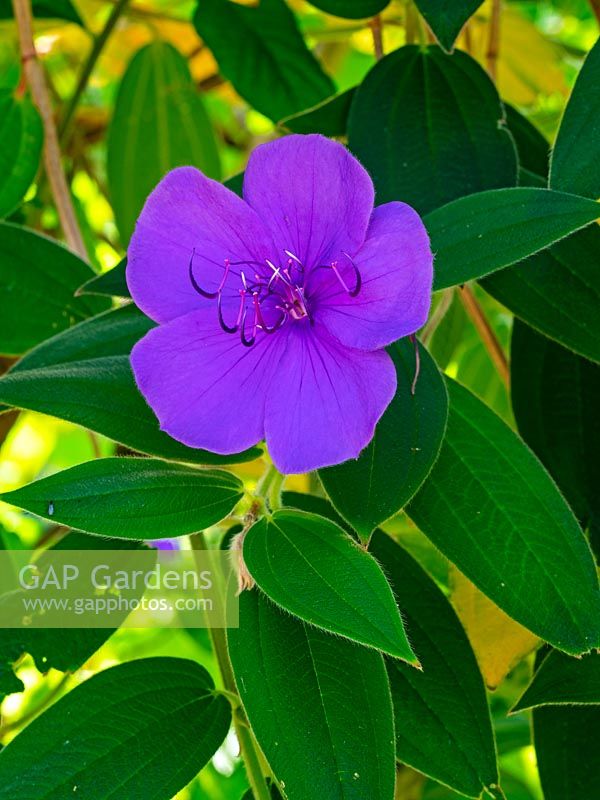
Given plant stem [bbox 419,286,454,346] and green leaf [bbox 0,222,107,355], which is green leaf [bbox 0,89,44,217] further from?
plant stem [bbox 419,286,454,346]

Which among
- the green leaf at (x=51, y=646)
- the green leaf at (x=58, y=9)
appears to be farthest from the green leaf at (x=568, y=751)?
the green leaf at (x=58, y=9)

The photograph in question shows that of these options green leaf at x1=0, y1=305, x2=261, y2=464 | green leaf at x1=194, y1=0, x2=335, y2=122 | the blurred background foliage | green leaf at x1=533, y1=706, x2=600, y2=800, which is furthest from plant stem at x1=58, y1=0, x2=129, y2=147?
green leaf at x1=533, y1=706, x2=600, y2=800

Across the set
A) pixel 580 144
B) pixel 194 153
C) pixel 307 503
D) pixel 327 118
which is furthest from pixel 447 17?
pixel 194 153

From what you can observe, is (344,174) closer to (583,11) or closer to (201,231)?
(201,231)

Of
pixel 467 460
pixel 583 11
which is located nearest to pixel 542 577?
pixel 467 460

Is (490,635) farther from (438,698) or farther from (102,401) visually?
(102,401)

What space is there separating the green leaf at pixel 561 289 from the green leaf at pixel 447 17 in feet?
0.50

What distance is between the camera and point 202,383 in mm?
566

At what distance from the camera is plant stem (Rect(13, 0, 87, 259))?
0.90 metres

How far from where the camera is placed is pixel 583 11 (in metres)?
1.55

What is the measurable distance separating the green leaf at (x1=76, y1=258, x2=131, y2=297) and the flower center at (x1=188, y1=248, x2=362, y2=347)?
0.35ft

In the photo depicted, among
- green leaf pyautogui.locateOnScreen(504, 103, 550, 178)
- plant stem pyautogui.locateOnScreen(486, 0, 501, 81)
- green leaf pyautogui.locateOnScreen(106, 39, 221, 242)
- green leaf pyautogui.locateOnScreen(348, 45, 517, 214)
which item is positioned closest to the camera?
green leaf pyautogui.locateOnScreen(348, 45, 517, 214)

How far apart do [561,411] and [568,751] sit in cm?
23

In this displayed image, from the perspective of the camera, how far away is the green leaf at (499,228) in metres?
0.55
